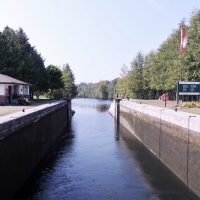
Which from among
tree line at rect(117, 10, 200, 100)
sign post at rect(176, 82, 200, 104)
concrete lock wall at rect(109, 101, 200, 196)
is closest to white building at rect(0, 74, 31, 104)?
concrete lock wall at rect(109, 101, 200, 196)

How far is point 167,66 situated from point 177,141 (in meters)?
38.6

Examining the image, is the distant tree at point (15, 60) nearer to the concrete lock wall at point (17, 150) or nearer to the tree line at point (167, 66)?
the tree line at point (167, 66)

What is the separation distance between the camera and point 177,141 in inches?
500

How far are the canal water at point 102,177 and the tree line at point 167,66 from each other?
23688mm

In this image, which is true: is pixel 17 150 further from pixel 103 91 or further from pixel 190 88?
pixel 103 91

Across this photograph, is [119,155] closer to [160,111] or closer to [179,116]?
[160,111]

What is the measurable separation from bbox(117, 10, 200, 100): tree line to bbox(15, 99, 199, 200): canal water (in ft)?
77.7

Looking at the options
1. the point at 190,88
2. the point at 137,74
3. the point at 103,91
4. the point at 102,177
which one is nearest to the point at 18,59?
the point at 190,88

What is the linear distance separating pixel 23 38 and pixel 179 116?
151 feet

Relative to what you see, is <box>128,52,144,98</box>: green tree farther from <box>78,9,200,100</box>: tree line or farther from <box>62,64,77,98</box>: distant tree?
<box>62,64,77,98</box>: distant tree

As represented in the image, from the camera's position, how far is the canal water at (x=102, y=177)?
1090 centimetres

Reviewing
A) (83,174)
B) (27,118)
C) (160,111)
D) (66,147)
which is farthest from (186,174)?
(66,147)

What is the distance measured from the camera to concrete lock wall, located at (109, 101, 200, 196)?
34.3 feet

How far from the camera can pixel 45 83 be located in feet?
180
